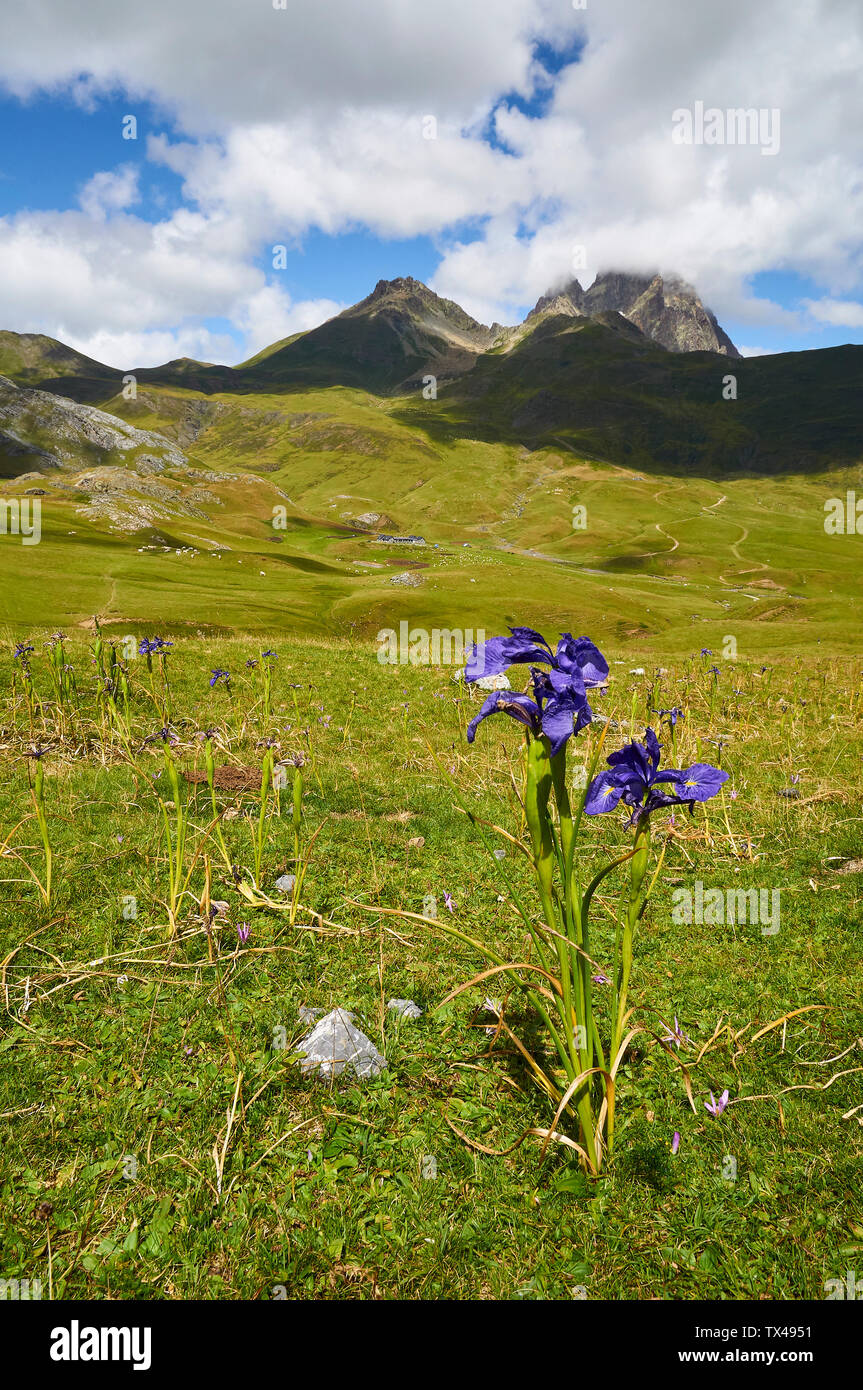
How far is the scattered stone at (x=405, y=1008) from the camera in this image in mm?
5160

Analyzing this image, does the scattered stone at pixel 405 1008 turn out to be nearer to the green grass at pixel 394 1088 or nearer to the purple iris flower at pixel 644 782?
the green grass at pixel 394 1088

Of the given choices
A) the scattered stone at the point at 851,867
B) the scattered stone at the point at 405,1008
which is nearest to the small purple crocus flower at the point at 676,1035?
the scattered stone at the point at 405,1008

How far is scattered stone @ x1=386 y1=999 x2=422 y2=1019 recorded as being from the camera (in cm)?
516

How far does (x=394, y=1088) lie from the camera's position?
4.52 meters

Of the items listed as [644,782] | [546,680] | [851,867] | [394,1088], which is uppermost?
[546,680]

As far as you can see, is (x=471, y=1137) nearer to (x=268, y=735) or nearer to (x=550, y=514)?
(x=268, y=735)

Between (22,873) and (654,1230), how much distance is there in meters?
7.01

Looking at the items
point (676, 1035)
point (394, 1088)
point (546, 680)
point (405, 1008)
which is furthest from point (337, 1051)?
point (546, 680)

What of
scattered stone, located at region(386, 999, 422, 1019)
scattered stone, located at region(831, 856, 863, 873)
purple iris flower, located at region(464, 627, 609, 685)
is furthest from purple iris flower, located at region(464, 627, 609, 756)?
scattered stone, located at region(831, 856, 863, 873)

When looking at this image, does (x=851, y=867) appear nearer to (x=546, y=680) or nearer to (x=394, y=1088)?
(x=394, y=1088)

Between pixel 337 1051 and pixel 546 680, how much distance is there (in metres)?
3.40

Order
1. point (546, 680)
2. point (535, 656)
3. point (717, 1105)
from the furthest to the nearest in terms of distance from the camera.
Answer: point (717, 1105)
point (535, 656)
point (546, 680)

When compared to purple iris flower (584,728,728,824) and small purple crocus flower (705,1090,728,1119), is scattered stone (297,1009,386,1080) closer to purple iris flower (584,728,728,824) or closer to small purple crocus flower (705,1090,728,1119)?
small purple crocus flower (705,1090,728,1119)

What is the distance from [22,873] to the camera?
7.08 metres
